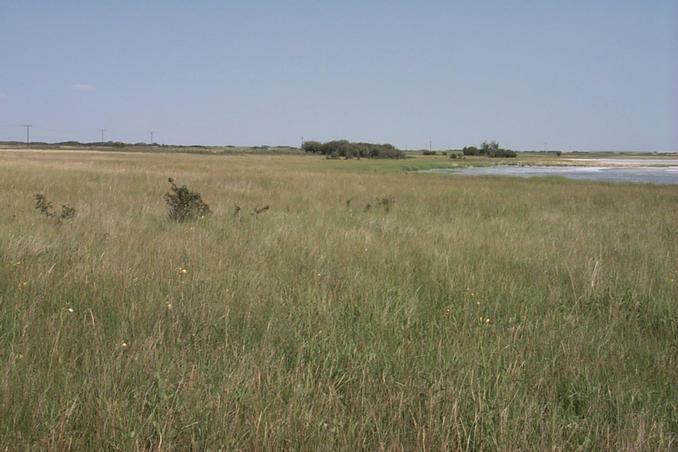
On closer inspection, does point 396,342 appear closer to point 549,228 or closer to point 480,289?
point 480,289

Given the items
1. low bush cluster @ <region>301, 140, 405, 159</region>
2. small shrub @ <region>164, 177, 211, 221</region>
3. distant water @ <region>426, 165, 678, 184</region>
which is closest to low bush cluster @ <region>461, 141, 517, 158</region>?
low bush cluster @ <region>301, 140, 405, 159</region>

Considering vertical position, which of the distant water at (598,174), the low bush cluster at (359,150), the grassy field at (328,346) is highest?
the low bush cluster at (359,150)

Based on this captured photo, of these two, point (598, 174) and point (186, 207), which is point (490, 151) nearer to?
point (598, 174)

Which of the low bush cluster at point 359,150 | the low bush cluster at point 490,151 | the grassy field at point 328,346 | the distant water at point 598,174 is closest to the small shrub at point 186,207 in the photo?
the grassy field at point 328,346

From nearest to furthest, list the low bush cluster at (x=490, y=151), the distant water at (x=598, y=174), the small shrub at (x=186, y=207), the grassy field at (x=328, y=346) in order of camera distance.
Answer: the grassy field at (x=328, y=346)
the small shrub at (x=186, y=207)
the distant water at (x=598, y=174)
the low bush cluster at (x=490, y=151)

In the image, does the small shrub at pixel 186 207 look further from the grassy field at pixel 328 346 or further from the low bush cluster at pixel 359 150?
the low bush cluster at pixel 359 150

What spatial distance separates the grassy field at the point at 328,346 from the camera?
2.19 meters

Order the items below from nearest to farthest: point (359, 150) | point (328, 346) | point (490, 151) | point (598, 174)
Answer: point (328, 346)
point (598, 174)
point (359, 150)
point (490, 151)

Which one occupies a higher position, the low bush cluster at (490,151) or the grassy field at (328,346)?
the low bush cluster at (490,151)

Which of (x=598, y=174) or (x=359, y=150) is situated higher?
(x=359, y=150)

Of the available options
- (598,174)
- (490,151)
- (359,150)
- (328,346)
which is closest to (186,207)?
(328,346)

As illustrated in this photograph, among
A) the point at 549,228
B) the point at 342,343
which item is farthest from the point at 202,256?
the point at 549,228

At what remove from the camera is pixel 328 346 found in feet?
9.96

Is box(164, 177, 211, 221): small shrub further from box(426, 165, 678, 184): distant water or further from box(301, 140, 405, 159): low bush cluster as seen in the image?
box(301, 140, 405, 159): low bush cluster
